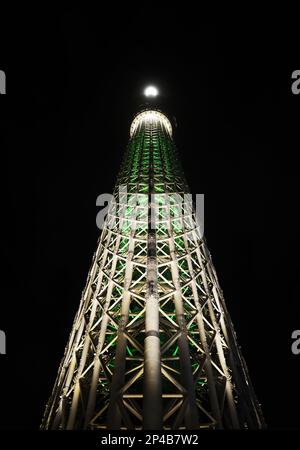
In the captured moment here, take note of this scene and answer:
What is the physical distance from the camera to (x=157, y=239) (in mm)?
14297

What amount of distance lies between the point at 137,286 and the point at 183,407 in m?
5.99

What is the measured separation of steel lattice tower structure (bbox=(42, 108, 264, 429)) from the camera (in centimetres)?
871

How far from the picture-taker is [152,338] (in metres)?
9.29

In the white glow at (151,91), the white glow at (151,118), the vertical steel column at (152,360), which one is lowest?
the vertical steel column at (152,360)

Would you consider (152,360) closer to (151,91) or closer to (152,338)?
(152,338)

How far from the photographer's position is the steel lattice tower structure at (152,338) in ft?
28.6

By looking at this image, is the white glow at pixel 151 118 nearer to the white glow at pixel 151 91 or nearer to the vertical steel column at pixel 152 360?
the white glow at pixel 151 91

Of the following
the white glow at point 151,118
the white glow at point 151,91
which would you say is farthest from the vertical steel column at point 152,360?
the white glow at point 151,91

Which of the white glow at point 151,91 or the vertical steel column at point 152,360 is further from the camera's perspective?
the white glow at point 151,91

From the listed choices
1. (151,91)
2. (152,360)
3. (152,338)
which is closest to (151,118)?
(151,91)

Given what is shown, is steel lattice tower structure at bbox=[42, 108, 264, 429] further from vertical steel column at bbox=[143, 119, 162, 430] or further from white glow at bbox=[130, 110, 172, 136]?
white glow at bbox=[130, 110, 172, 136]

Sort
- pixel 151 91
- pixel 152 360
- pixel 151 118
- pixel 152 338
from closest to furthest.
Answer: pixel 152 360
pixel 152 338
pixel 151 118
pixel 151 91
